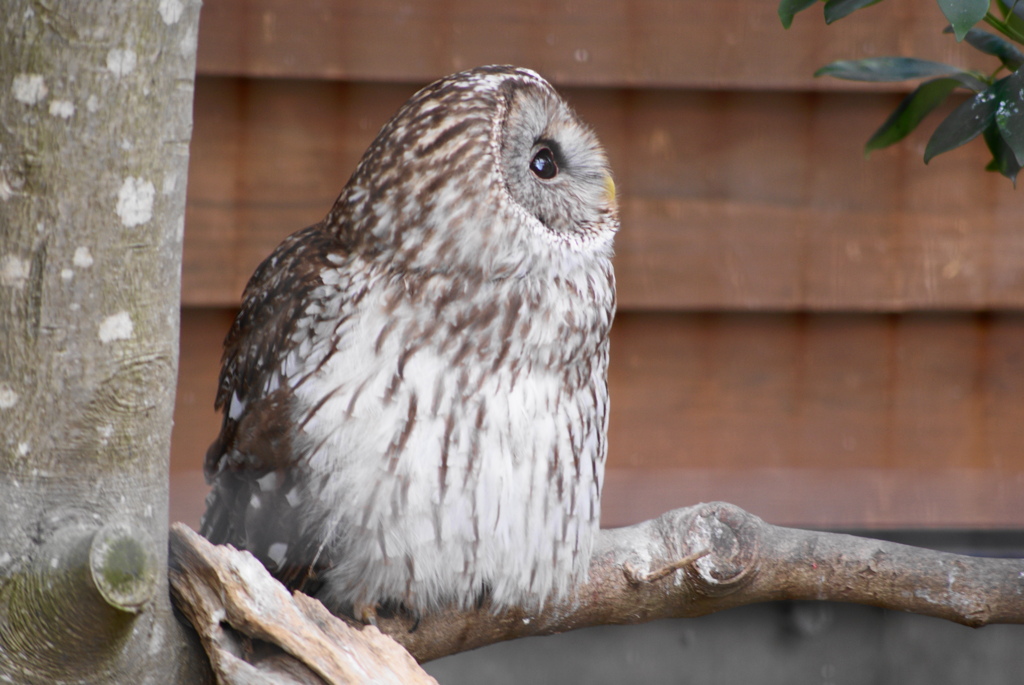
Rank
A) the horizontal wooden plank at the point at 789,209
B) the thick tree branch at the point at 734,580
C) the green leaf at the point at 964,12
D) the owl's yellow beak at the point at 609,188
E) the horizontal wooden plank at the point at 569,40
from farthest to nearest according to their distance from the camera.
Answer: the horizontal wooden plank at the point at 789,209 < the horizontal wooden plank at the point at 569,40 < the owl's yellow beak at the point at 609,188 < the thick tree branch at the point at 734,580 < the green leaf at the point at 964,12

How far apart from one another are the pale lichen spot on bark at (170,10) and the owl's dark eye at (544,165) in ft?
1.81

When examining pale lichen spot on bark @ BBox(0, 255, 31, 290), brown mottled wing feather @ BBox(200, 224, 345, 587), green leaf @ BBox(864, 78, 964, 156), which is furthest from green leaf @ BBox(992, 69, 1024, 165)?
pale lichen spot on bark @ BBox(0, 255, 31, 290)

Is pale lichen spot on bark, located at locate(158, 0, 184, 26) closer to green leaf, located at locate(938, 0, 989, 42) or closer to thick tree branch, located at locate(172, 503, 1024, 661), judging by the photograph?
green leaf, located at locate(938, 0, 989, 42)

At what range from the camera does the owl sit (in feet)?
3.28

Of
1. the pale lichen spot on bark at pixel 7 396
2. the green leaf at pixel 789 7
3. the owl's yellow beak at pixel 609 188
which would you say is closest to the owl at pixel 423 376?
the owl's yellow beak at pixel 609 188

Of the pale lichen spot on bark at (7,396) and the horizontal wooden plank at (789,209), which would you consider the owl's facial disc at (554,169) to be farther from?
the pale lichen spot on bark at (7,396)

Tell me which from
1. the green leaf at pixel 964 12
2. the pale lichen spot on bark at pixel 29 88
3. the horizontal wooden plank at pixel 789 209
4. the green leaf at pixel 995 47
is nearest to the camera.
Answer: the pale lichen spot on bark at pixel 29 88

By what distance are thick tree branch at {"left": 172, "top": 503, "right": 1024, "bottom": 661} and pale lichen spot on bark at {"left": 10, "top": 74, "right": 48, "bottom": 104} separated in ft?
2.38

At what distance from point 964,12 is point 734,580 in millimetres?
664

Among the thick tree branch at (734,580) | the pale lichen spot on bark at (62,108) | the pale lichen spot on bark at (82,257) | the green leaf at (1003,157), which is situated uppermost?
the green leaf at (1003,157)

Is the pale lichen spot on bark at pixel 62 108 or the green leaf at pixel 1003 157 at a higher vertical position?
the green leaf at pixel 1003 157

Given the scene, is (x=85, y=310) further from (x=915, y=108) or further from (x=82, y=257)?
(x=915, y=108)

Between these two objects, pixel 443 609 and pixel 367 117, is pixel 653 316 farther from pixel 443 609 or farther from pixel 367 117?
pixel 443 609

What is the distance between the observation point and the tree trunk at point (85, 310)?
0.58 metres
